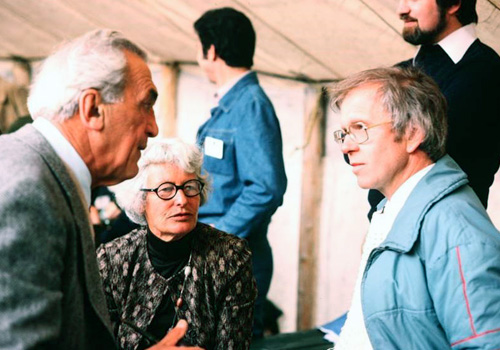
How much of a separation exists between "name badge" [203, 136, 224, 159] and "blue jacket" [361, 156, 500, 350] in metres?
1.15

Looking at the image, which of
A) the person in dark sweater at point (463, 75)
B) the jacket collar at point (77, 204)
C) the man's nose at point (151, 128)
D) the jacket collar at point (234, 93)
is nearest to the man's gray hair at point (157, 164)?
the jacket collar at point (234, 93)

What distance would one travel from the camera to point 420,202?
171 cm

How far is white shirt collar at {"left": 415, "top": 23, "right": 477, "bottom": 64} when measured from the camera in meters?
2.15

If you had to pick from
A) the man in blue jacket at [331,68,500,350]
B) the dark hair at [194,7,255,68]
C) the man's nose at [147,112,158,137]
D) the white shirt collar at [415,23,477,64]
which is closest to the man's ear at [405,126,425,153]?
the man in blue jacket at [331,68,500,350]

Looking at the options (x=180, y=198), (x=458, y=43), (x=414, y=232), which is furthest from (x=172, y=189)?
(x=458, y=43)

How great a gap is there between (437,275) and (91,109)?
3.04ft

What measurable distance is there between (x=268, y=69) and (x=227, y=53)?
1055 millimetres

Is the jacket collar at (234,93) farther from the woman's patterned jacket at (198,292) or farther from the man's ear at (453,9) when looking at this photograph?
the man's ear at (453,9)

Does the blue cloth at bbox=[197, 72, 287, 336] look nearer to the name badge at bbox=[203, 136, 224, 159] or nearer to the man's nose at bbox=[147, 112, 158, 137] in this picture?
the name badge at bbox=[203, 136, 224, 159]

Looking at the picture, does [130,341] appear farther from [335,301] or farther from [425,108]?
[335,301]

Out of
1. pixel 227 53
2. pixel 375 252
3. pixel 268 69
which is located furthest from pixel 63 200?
pixel 268 69

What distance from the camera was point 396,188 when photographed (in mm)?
1871

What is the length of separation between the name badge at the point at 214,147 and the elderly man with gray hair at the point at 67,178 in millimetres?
1192

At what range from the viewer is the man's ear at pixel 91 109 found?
1411mm
